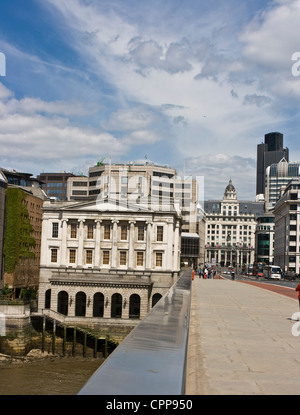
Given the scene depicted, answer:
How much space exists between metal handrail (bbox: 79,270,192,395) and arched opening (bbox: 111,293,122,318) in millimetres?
72762

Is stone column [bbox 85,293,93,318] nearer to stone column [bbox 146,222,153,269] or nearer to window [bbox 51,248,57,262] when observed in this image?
window [bbox 51,248,57,262]

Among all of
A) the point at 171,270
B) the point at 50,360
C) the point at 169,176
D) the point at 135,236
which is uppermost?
the point at 169,176

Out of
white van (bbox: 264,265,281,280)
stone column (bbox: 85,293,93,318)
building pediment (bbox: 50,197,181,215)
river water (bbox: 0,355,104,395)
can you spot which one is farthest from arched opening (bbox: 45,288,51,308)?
white van (bbox: 264,265,281,280)

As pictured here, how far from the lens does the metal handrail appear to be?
588 cm

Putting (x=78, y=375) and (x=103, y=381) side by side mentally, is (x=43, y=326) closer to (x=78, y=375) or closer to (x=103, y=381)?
(x=78, y=375)

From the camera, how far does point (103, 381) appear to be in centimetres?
610

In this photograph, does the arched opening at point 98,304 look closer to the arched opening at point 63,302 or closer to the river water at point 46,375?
the arched opening at point 63,302

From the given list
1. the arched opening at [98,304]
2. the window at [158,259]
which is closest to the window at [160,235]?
the window at [158,259]

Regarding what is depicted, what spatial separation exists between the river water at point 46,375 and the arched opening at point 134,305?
58.1 ft

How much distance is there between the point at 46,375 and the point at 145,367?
51977 mm

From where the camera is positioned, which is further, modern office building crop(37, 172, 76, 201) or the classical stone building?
modern office building crop(37, 172, 76, 201)

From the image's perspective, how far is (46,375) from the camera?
55594 mm

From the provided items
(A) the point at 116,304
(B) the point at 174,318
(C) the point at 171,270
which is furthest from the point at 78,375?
(B) the point at 174,318

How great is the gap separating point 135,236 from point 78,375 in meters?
35.8
